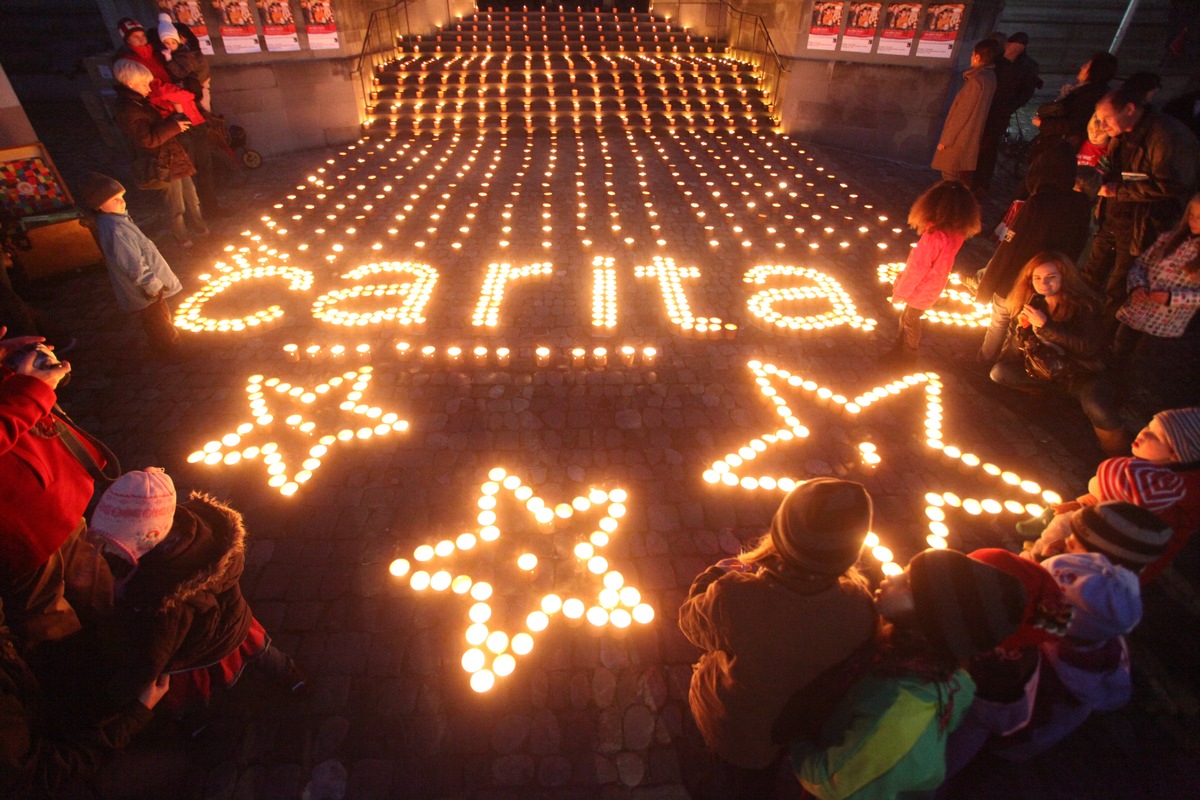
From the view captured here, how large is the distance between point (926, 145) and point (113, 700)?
14.5 m

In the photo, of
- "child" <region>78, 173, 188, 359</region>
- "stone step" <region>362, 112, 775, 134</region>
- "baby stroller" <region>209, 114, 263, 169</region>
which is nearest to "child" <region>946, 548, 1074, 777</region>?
"child" <region>78, 173, 188, 359</region>

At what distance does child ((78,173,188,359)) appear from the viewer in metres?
4.56

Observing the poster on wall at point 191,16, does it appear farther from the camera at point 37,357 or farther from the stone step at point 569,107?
the camera at point 37,357

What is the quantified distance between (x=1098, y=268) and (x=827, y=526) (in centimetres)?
647

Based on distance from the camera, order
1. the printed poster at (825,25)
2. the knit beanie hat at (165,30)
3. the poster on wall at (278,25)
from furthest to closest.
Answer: the printed poster at (825,25) < the poster on wall at (278,25) < the knit beanie hat at (165,30)

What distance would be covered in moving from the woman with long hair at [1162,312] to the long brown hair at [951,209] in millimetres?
1393

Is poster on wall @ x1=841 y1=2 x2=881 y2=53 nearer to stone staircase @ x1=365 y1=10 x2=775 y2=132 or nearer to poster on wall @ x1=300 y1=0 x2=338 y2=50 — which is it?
stone staircase @ x1=365 y1=10 x2=775 y2=132

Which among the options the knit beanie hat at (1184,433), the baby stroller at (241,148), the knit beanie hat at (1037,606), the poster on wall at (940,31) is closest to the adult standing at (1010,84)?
the poster on wall at (940,31)

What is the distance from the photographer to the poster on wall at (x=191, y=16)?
9984 millimetres

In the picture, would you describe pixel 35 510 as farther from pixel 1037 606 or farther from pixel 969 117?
pixel 969 117

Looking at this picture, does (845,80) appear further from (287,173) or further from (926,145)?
(287,173)

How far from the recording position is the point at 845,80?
1245 cm

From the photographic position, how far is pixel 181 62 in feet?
26.1

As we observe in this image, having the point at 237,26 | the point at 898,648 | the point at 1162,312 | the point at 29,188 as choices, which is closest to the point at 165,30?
the point at 29,188
